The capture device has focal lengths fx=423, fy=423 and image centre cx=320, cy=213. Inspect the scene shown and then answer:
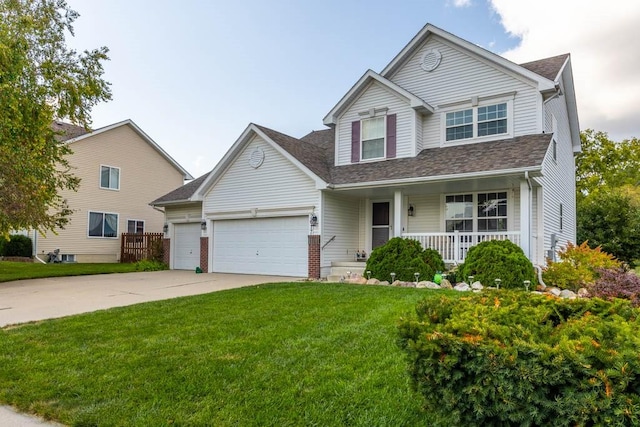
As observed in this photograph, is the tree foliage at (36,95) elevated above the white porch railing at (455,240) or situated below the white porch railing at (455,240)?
above

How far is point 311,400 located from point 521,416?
1.79 m

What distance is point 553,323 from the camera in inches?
124

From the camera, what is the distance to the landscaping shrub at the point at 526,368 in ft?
7.06

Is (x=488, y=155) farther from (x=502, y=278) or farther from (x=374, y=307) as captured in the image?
(x=374, y=307)

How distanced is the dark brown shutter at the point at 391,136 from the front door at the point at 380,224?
5.92 feet

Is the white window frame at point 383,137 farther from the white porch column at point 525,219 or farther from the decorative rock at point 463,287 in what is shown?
the decorative rock at point 463,287

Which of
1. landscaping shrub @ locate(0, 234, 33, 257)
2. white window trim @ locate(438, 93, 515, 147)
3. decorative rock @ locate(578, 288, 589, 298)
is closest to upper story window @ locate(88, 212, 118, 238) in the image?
landscaping shrub @ locate(0, 234, 33, 257)

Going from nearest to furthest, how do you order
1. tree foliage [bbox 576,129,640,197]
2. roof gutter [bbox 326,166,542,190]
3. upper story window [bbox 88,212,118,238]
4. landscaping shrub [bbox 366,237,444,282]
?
1. roof gutter [bbox 326,166,542,190]
2. landscaping shrub [bbox 366,237,444,282]
3. upper story window [bbox 88,212,118,238]
4. tree foliage [bbox 576,129,640,197]

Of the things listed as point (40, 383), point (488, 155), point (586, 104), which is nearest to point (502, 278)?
point (488, 155)

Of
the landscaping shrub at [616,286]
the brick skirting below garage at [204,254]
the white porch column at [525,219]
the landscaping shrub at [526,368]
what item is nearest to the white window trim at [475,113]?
the white porch column at [525,219]

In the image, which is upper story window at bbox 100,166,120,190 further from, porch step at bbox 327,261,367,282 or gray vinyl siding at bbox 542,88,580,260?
gray vinyl siding at bbox 542,88,580,260

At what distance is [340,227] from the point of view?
47.8 feet

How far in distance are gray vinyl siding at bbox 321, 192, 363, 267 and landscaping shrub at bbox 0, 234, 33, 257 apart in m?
16.6

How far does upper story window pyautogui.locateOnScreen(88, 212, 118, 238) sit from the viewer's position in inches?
919
